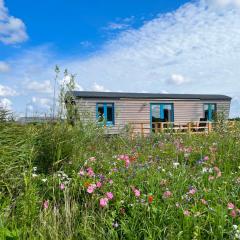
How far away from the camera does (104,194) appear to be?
11.0ft

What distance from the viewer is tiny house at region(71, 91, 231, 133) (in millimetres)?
20294

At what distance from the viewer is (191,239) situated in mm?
2625

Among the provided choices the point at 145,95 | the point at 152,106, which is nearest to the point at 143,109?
the point at 152,106

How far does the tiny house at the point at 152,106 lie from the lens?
20.3 m

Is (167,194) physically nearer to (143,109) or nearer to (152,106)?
(143,109)

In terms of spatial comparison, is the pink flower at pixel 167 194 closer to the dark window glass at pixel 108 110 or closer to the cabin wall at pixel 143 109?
the cabin wall at pixel 143 109

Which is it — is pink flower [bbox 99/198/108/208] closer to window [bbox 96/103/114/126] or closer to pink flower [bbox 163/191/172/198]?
pink flower [bbox 163/191/172/198]

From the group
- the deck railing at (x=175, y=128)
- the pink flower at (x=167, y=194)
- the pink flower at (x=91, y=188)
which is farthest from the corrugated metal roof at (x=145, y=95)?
the pink flower at (x=167, y=194)

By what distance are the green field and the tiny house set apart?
580 inches

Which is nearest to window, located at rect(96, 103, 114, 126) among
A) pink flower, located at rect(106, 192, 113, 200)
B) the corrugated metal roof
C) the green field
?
the corrugated metal roof

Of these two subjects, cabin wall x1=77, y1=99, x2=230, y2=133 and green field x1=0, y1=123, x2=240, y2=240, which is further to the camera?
cabin wall x1=77, y1=99, x2=230, y2=133

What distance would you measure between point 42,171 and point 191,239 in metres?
2.29

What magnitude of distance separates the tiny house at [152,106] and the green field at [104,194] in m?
14.7

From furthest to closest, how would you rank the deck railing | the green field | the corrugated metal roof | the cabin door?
the cabin door
the corrugated metal roof
the deck railing
the green field
